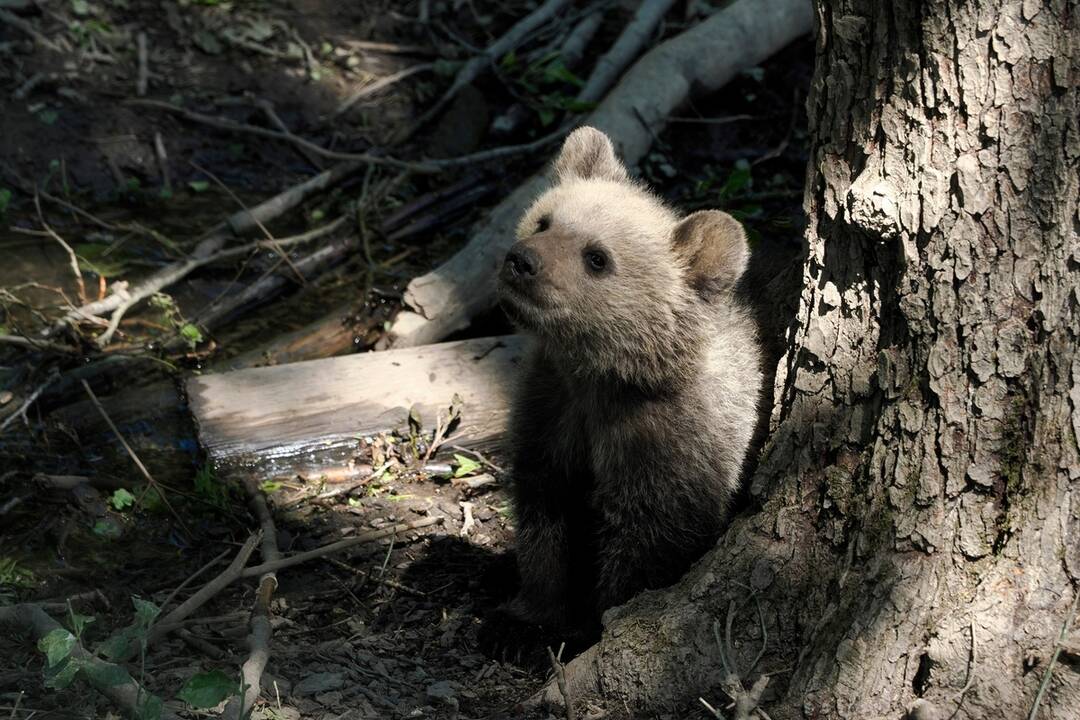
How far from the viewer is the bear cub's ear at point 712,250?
5.16 metres

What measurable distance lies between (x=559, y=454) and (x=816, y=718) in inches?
73.9

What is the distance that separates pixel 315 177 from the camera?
9781mm

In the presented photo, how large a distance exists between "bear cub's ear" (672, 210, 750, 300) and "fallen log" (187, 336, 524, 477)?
7.21 feet

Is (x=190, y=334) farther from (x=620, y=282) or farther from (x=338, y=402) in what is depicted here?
(x=620, y=282)

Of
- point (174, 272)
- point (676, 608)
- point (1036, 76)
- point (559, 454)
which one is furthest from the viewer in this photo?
point (174, 272)

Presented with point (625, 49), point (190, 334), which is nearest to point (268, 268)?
point (190, 334)

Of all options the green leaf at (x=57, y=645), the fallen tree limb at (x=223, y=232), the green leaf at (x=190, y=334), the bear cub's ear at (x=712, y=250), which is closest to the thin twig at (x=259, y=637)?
the green leaf at (x=57, y=645)

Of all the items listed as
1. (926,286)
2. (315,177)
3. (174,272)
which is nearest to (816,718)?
(926,286)

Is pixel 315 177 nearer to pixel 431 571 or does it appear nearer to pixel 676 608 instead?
pixel 431 571

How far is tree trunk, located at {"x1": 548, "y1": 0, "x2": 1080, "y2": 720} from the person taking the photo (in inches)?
147

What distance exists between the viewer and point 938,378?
3.94 metres

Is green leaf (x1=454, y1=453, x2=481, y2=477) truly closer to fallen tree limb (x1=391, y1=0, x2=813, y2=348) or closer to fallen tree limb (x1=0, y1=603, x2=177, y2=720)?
fallen tree limb (x1=391, y1=0, x2=813, y2=348)

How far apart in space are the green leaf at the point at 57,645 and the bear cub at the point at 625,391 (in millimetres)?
2333

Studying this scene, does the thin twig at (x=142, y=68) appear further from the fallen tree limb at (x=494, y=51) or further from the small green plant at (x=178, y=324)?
the small green plant at (x=178, y=324)
